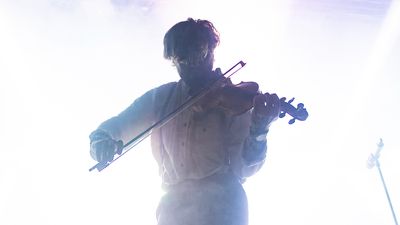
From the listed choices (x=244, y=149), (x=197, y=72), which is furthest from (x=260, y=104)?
(x=197, y=72)

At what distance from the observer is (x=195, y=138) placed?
8.94 feet

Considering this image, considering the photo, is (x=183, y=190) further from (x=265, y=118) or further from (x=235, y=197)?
(x=265, y=118)

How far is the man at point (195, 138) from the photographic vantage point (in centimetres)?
249

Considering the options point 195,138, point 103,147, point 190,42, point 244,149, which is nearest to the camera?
point 103,147

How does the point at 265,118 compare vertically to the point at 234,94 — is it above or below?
below

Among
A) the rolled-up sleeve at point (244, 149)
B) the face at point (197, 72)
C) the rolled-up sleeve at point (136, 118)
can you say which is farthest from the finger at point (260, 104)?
the rolled-up sleeve at point (136, 118)

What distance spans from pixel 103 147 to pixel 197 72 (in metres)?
0.90

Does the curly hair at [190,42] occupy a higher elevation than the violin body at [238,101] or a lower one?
higher

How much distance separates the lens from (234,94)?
2.85 m

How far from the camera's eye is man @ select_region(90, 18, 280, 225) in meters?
2.49

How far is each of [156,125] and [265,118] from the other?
0.80m

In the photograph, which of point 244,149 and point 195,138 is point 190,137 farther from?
point 244,149

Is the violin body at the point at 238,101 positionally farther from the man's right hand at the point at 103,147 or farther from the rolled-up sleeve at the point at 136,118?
the man's right hand at the point at 103,147

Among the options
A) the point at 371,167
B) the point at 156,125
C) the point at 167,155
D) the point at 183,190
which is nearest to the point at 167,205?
the point at 183,190
